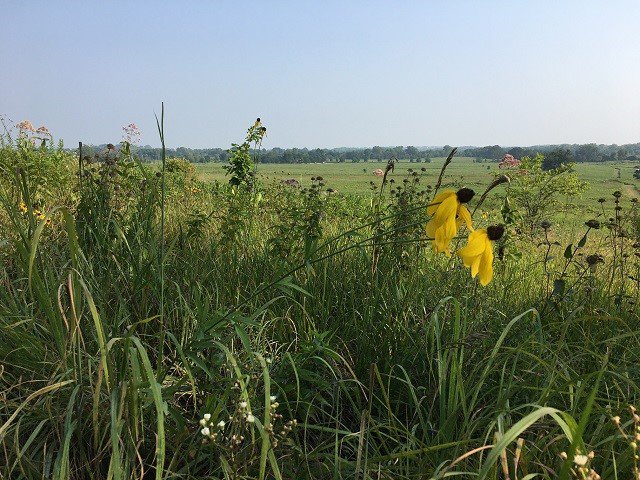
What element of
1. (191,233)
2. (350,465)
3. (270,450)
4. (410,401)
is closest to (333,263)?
(191,233)

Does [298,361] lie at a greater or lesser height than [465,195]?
lesser

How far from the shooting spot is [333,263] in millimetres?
3027

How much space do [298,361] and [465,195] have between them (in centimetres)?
84

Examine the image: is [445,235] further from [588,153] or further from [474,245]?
[588,153]

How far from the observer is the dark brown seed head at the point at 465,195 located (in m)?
1.46

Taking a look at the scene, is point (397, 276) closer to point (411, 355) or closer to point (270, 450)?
point (411, 355)

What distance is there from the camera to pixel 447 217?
1.47 meters

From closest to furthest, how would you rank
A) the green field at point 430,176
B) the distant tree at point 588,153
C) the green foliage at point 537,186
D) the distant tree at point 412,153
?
the green field at point 430,176
the green foliage at point 537,186
the distant tree at point 412,153
the distant tree at point 588,153

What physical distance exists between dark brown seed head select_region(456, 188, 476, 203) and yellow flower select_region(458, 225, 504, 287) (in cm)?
10

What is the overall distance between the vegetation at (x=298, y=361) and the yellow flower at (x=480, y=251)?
0.01 meters

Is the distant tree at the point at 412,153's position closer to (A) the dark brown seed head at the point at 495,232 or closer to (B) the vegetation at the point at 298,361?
(B) the vegetation at the point at 298,361

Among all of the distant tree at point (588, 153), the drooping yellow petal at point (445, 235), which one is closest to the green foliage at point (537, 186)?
the drooping yellow petal at point (445, 235)

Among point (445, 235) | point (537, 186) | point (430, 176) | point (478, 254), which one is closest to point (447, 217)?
point (445, 235)

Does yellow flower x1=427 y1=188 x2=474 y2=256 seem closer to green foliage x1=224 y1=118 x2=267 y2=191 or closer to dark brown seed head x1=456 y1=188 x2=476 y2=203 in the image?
dark brown seed head x1=456 y1=188 x2=476 y2=203
